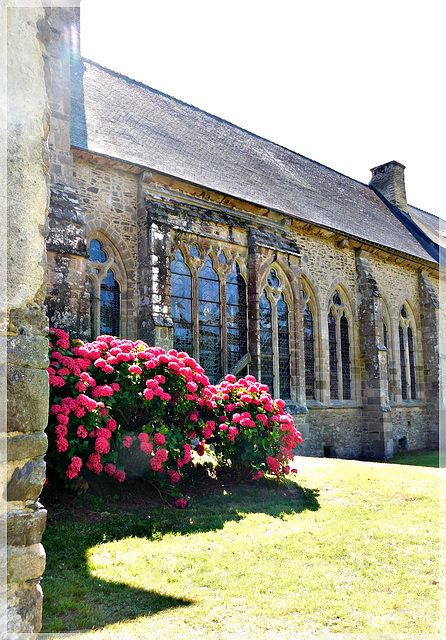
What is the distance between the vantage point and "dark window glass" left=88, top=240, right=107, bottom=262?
962 centimetres

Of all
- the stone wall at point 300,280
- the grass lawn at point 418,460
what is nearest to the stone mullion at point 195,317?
the stone wall at point 300,280

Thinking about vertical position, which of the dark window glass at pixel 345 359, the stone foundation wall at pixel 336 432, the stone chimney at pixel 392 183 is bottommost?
the stone foundation wall at pixel 336 432

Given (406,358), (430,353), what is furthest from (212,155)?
(430,353)

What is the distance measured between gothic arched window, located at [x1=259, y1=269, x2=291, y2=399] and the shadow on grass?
4998 mm

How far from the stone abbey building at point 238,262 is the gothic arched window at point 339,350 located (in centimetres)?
5

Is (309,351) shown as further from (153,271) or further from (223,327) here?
(153,271)

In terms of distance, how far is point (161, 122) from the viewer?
13.3 metres

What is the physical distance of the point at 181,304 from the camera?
35.4 ft

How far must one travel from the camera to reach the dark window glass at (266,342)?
40.3ft

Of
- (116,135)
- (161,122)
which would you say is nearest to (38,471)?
(116,135)

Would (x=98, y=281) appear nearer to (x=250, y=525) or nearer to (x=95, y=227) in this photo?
(x=95, y=227)

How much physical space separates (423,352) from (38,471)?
1860cm

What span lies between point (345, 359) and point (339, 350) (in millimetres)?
533

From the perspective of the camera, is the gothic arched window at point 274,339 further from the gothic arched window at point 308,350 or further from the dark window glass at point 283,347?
the gothic arched window at point 308,350
